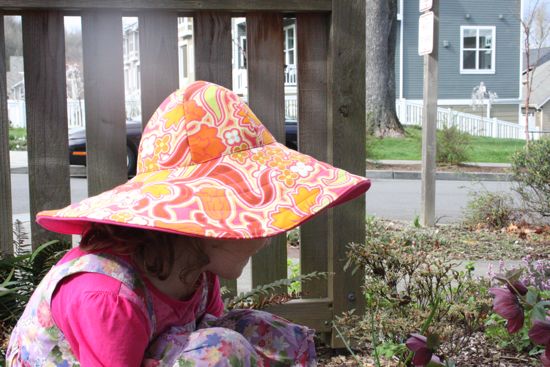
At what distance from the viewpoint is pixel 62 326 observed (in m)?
1.62

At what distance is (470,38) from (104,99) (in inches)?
1279

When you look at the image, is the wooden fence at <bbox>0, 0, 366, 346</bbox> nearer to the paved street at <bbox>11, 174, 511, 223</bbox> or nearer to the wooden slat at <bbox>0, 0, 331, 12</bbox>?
→ the wooden slat at <bbox>0, 0, 331, 12</bbox>

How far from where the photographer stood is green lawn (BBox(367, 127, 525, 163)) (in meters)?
17.6

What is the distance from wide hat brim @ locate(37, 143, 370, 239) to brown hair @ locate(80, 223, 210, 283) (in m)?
0.09

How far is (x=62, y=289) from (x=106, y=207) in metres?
0.22

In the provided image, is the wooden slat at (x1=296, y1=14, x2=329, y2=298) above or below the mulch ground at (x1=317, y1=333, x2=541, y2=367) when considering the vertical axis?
above

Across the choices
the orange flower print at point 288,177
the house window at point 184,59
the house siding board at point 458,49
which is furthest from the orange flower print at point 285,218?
the house window at point 184,59

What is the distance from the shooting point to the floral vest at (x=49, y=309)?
5.36ft

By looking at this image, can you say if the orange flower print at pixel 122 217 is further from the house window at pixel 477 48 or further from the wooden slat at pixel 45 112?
the house window at pixel 477 48

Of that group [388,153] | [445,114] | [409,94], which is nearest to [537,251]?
[388,153]

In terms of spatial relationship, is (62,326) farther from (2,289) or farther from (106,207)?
(2,289)

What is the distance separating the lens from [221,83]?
2.85 meters

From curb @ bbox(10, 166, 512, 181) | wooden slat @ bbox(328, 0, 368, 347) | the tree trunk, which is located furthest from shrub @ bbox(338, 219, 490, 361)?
the tree trunk

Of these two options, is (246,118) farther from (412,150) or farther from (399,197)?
(412,150)
